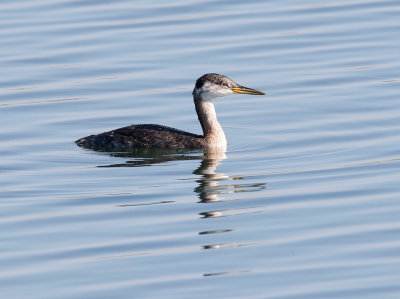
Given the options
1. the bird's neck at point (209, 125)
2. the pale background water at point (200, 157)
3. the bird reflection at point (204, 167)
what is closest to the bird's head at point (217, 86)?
the bird's neck at point (209, 125)

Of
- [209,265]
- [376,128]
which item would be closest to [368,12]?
[376,128]

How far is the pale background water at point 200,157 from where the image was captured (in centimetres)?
1069

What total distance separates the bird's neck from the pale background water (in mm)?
364

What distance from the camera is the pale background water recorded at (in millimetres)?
10688

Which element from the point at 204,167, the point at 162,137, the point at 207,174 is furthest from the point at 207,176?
the point at 162,137

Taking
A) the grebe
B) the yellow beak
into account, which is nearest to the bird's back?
the grebe

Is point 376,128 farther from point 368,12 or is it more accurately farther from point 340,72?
point 368,12

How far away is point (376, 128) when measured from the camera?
16.9 metres

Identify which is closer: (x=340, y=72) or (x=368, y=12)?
(x=340, y=72)

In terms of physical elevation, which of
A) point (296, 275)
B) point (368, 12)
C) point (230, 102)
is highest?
point (368, 12)

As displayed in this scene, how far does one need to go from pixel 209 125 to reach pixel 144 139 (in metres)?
1.08

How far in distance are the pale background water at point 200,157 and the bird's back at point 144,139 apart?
196mm

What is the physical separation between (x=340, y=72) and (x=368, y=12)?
14.8 ft

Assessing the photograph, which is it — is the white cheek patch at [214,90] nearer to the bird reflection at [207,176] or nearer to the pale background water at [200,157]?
the pale background water at [200,157]
